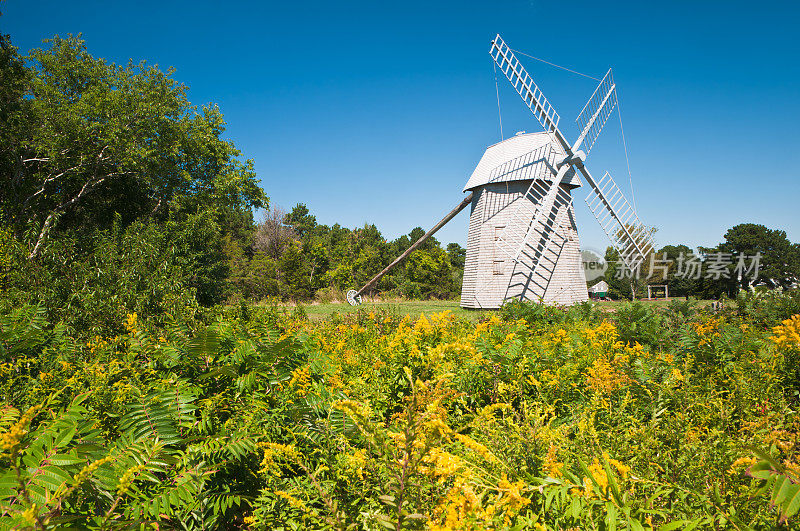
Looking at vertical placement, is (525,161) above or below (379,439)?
above

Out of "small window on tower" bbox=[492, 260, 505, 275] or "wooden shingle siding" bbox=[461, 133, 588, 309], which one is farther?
"small window on tower" bbox=[492, 260, 505, 275]

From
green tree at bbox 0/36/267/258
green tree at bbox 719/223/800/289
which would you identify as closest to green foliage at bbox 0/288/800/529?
green tree at bbox 0/36/267/258

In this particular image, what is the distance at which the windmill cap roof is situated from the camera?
17766mm

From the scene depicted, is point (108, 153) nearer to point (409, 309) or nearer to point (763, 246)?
point (409, 309)

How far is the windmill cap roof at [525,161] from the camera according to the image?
699 inches

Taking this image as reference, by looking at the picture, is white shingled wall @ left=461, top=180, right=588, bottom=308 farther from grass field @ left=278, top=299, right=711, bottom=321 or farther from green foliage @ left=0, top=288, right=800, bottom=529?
green foliage @ left=0, top=288, right=800, bottom=529

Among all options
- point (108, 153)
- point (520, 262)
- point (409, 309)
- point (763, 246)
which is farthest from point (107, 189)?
point (763, 246)

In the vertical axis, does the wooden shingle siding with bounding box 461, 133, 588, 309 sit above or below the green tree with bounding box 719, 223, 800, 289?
below

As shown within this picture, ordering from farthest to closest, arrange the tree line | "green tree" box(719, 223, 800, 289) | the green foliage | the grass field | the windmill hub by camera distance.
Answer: "green tree" box(719, 223, 800, 289) → the windmill hub → the grass field → the tree line → the green foliage

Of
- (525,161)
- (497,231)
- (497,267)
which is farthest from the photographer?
(497,231)

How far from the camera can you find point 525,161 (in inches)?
703

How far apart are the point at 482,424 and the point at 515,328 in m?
2.64

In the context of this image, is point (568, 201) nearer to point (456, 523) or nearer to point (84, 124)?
point (456, 523)

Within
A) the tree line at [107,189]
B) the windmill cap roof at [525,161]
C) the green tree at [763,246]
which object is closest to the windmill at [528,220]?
the windmill cap roof at [525,161]
